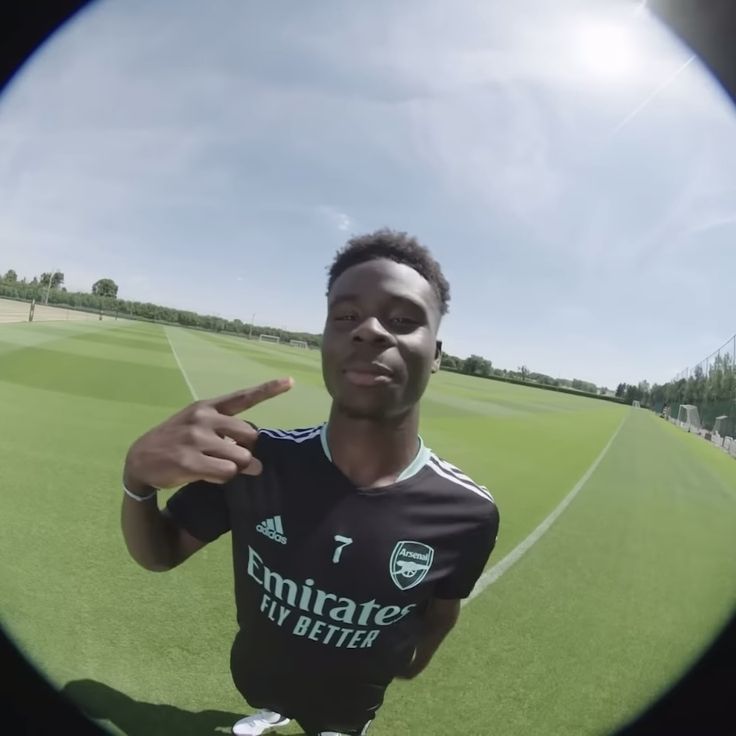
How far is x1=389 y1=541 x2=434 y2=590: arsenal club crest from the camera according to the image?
1.14 metres

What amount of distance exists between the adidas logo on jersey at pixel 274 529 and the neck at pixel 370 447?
0.24 m

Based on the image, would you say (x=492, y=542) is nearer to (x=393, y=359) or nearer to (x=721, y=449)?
(x=393, y=359)

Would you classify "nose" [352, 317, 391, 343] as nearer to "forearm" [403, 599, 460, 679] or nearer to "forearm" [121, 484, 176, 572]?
"forearm" [121, 484, 176, 572]

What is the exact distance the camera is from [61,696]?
58.2 inches

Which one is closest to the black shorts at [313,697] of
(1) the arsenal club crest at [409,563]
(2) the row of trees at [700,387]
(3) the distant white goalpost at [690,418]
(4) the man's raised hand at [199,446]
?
(1) the arsenal club crest at [409,563]

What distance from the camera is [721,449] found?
642 centimetres

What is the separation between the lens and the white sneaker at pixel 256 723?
4.66ft

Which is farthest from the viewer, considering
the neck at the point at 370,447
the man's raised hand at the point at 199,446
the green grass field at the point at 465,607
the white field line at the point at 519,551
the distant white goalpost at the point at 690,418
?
the distant white goalpost at the point at 690,418

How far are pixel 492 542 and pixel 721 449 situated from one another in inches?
292

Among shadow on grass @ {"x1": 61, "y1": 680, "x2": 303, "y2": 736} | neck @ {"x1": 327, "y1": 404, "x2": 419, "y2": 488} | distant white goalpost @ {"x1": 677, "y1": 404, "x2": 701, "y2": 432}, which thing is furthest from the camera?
distant white goalpost @ {"x1": 677, "y1": 404, "x2": 701, "y2": 432}

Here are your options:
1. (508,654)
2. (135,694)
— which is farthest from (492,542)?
(135,694)

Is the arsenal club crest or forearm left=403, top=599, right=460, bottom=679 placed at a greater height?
the arsenal club crest

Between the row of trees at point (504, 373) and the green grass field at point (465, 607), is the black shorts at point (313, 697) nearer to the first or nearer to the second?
the green grass field at point (465, 607)

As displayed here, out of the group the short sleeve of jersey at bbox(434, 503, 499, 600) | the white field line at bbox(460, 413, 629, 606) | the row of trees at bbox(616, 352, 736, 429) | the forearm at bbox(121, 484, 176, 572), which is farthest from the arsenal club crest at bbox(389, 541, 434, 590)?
the row of trees at bbox(616, 352, 736, 429)
